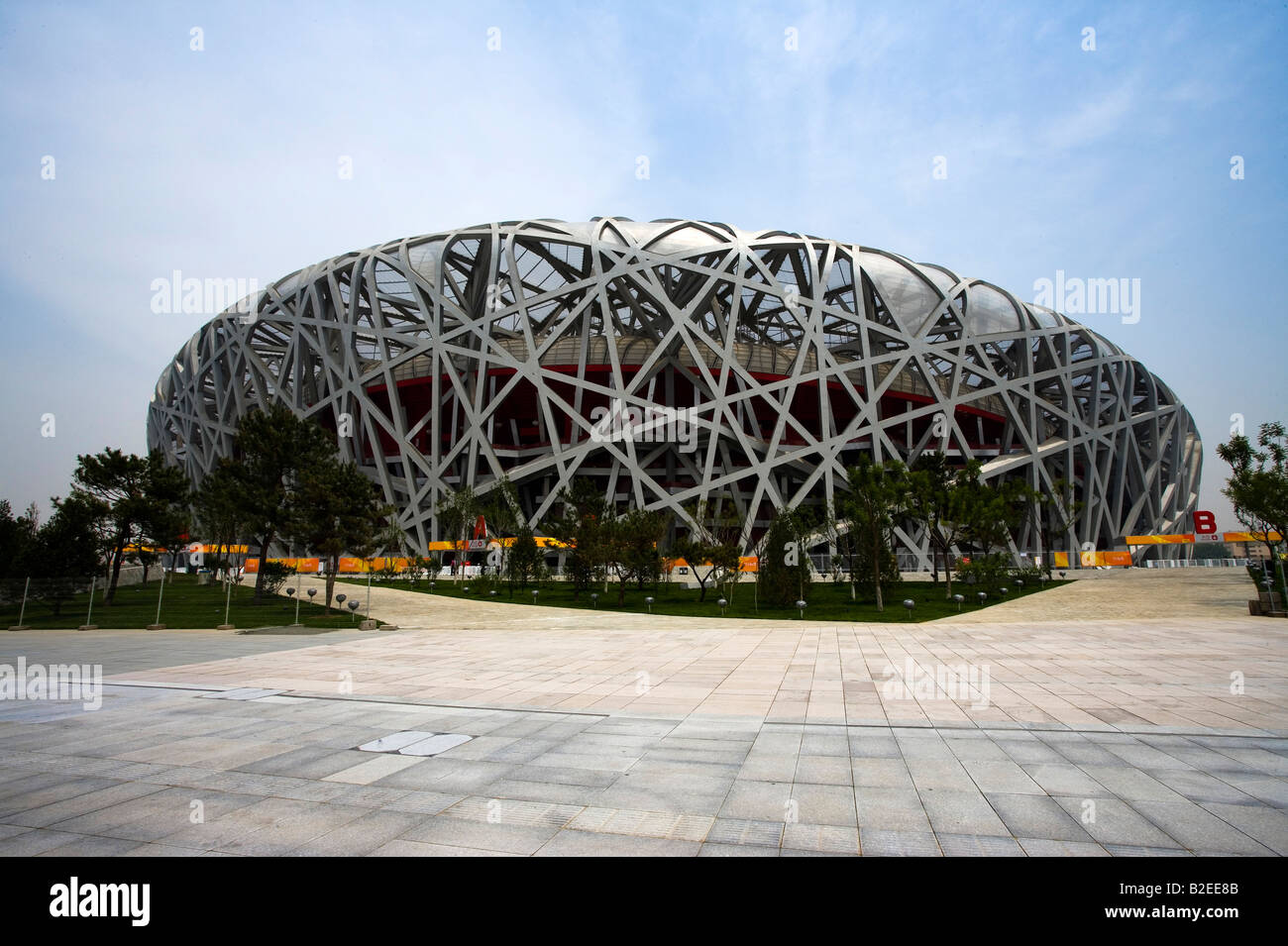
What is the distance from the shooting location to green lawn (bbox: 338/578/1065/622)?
2344cm

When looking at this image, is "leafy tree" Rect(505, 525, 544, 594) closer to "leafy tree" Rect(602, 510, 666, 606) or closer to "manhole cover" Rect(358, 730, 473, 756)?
"leafy tree" Rect(602, 510, 666, 606)

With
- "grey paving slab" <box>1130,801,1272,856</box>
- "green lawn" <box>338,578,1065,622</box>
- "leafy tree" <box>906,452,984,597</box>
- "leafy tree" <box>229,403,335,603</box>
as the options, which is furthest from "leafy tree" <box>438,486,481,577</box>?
"grey paving slab" <box>1130,801,1272,856</box>

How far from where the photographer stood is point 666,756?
5.98 metres

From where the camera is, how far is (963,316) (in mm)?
45406

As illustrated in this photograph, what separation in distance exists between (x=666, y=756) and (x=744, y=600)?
73.4 ft

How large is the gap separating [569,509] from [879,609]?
16.1 meters

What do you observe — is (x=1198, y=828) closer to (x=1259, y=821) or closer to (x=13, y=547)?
(x=1259, y=821)

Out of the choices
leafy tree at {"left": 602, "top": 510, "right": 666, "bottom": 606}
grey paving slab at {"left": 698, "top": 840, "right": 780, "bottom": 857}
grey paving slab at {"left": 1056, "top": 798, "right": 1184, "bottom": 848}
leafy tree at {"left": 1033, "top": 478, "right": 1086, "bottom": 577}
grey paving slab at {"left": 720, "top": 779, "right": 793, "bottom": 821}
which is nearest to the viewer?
grey paving slab at {"left": 698, "top": 840, "right": 780, "bottom": 857}

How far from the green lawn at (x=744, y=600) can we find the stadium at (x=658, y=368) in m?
8.01

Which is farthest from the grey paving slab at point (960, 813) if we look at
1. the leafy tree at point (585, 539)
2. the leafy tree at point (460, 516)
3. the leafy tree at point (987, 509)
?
the leafy tree at point (460, 516)

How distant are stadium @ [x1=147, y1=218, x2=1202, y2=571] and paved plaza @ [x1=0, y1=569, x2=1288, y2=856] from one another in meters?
28.4
